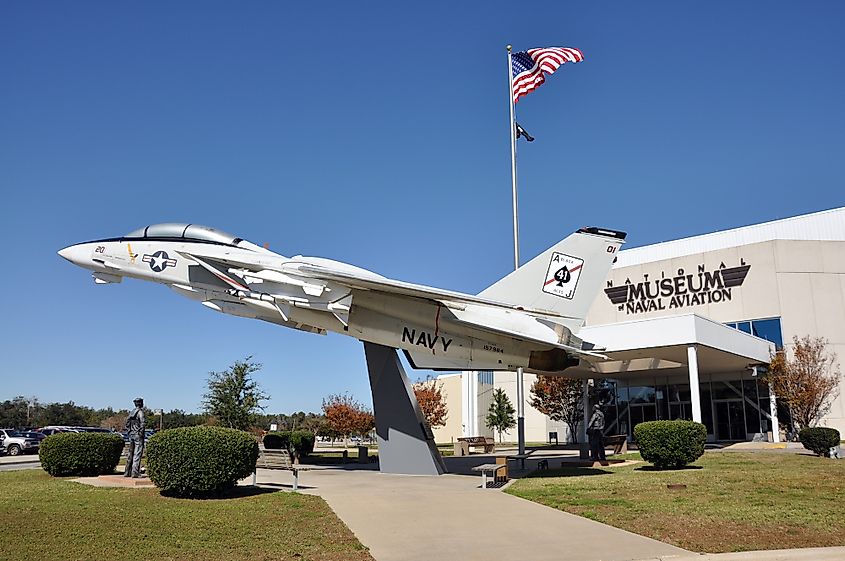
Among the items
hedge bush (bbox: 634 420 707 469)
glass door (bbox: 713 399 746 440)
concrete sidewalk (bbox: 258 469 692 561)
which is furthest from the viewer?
glass door (bbox: 713 399 746 440)

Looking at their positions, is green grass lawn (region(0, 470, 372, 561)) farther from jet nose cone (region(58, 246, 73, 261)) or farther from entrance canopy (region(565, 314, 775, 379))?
entrance canopy (region(565, 314, 775, 379))

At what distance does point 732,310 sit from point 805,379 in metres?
6.46

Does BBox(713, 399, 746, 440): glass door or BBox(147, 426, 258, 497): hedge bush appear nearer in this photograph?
BBox(147, 426, 258, 497): hedge bush

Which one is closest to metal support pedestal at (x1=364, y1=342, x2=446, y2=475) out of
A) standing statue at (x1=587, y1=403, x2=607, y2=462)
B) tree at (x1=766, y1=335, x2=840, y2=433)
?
standing statue at (x1=587, y1=403, x2=607, y2=462)

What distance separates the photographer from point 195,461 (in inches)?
474

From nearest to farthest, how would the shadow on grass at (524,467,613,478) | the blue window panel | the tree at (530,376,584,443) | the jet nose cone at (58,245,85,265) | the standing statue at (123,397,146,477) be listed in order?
the standing statue at (123,397,146,477) < the shadow on grass at (524,467,613,478) < the jet nose cone at (58,245,85,265) < the blue window panel < the tree at (530,376,584,443)

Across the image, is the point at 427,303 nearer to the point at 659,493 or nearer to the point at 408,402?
the point at 408,402

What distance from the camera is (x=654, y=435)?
60.6 feet

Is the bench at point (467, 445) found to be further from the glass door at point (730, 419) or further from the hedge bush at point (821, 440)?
the glass door at point (730, 419)

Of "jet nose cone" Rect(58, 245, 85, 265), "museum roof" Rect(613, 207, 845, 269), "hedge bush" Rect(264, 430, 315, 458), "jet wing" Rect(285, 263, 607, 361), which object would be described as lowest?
"hedge bush" Rect(264, 430, 315, 458)

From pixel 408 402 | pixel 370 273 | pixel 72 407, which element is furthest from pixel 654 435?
pixel 72 407

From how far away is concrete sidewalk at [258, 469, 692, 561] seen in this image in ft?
26.9

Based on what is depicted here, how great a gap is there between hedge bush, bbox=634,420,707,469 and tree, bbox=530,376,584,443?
72.3 ft

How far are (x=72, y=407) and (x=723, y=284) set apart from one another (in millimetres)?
88957
